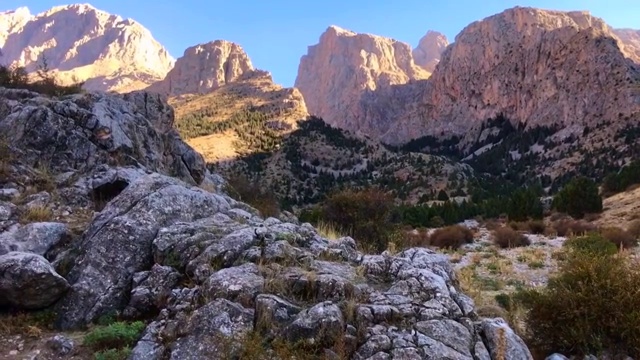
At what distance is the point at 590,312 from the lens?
294 inches

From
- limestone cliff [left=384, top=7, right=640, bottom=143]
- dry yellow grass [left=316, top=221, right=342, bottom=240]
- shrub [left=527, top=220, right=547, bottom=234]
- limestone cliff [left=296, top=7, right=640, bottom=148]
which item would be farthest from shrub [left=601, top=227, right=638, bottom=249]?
limestone cliff [left=384, top=7, right=640, bottom=143]

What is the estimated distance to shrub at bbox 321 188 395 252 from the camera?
21.0 metres

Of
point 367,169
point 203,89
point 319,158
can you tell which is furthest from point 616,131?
point 203,89

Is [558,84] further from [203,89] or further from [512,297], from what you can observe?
[512,297]

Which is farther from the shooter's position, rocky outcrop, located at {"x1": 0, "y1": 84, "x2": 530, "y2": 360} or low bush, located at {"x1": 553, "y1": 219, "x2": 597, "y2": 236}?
low bush, located at {"x1": 553, "y1": 219, "x2": 597, "y2": 236}

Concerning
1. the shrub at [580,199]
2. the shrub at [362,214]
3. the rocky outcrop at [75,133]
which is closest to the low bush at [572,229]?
the shrub at [580,199]

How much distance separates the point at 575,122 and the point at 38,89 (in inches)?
5071

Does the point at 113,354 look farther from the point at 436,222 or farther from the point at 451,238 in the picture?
the point at 436,222

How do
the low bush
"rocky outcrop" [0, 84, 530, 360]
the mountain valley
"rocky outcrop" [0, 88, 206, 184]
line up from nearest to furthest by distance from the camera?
"rocky outcrop" [0, 84, 530, 360] → the mountain valley → "rocky outcrop" [0, 88, 206, 184] → the low bush

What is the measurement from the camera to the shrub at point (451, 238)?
85.1 feet

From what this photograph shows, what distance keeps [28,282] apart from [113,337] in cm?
177

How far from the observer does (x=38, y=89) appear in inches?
877

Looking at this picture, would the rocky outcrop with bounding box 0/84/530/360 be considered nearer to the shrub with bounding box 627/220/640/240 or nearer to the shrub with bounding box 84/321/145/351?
the shrub with bounding box 84/321/145/351

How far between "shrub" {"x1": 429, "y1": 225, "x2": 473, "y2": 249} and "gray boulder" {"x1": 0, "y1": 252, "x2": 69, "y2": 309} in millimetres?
20944
